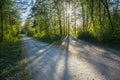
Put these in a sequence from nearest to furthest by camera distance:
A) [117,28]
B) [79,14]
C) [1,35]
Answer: [117,28] → [1,35] → [79,14]

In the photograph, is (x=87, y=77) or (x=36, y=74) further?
(x=36, y=74)

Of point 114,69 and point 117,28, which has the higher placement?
point 117,28

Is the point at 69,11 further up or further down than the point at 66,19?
→ further up

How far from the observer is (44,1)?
5100 centimetres

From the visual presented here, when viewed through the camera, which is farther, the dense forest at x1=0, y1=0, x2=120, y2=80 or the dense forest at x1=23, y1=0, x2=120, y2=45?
Result: the dense forest at x1=23, y1=0, x2=120, y2=45

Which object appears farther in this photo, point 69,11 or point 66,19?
point 66,19

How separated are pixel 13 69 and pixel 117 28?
1641cm

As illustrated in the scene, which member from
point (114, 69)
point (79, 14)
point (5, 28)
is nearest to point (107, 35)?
point (114, 69)

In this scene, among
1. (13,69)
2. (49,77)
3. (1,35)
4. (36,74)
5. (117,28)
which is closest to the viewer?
(49,77)

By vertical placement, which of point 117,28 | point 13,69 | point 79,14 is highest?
point 79,14

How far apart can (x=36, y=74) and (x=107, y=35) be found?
675 inches

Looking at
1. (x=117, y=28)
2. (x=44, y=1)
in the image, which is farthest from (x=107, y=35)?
(x=44, y=1)

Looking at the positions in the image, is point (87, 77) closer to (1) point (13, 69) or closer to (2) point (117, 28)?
(1) point (13, 69)

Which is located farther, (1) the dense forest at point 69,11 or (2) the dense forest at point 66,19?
(1) the dense forest at point 69,11
